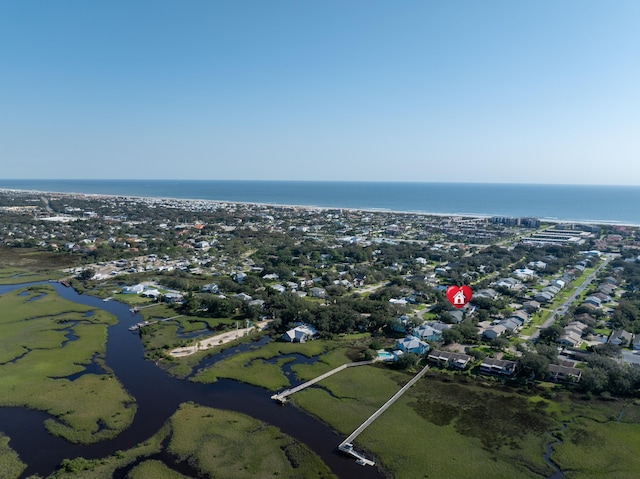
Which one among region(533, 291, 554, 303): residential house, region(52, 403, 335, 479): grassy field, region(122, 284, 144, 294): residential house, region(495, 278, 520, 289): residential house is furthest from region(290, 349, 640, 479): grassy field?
region(122, 284, 144, 294): residential house

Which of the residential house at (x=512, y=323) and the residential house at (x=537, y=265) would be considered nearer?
the residential house at (x=512, y=323)

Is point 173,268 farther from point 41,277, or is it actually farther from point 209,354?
point 209,354

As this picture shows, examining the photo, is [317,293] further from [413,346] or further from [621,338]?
[621,338]

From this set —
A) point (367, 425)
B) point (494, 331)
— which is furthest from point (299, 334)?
point (494, 331)

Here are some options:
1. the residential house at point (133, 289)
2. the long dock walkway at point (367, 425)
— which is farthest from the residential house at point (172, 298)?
the long dock walkway at point (367, 425)

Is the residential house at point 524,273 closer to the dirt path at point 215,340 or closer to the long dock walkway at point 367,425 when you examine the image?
the long dock walkway at point 367,425
